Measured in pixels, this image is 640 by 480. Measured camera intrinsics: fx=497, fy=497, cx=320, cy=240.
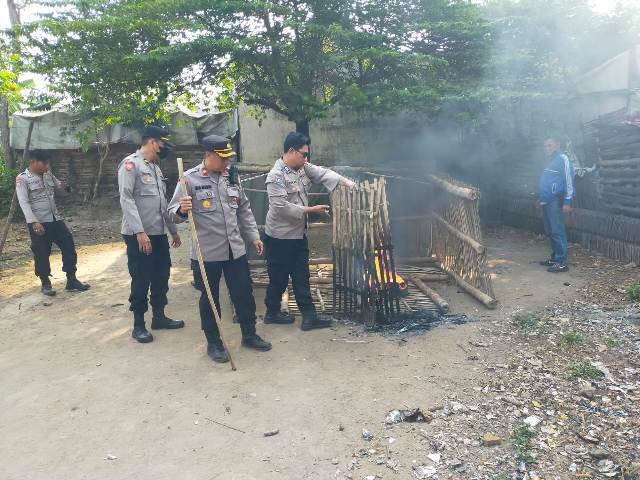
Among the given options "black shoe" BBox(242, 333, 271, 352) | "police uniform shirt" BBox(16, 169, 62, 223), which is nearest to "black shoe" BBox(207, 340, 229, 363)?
"black shoe" BBox(242, 333, 271, 352)

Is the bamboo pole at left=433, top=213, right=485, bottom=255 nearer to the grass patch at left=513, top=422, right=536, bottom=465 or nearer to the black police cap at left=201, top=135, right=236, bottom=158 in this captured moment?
the grass patch at left=513, top=422, right=536, bottom=465

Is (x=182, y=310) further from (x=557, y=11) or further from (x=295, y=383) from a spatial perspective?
(x=557, y=11)

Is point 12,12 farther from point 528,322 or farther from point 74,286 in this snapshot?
point 528,322

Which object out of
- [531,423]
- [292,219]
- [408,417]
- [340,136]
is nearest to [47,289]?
[292,219]

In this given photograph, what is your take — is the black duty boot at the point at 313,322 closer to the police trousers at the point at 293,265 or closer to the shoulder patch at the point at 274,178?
the police trousers at the point at 293,265

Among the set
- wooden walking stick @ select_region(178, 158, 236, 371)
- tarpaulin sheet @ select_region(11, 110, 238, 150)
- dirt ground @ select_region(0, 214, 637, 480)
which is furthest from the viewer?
tarpaulin sheet @ select_region(11, 110, 238, 150)

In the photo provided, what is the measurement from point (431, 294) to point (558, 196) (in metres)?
2.57

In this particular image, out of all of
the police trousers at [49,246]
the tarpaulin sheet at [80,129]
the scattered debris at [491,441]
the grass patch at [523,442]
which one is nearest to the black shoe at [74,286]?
the police trousers at [49,246]

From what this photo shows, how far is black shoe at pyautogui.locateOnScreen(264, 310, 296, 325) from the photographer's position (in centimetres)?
539

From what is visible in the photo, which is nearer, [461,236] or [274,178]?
[274,178]

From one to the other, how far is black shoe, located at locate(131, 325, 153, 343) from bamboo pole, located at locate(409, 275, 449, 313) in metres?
3.13

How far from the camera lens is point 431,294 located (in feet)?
19.5

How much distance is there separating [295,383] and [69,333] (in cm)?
291

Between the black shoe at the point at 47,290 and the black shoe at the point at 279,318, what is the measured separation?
132 inches
